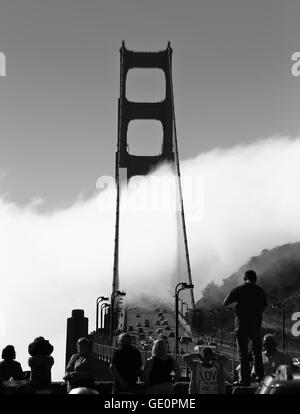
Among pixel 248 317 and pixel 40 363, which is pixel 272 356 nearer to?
pixel 248 317

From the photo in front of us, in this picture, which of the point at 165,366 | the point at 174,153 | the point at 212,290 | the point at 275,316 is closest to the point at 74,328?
the point at 174,153

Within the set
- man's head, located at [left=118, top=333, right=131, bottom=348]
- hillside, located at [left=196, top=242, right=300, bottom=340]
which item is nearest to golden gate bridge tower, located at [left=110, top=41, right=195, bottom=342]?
hillside, located at [left=196, top=242, right=300, bottom=340]

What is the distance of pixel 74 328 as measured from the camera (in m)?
47.7

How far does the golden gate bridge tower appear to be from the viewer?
73.1 meters

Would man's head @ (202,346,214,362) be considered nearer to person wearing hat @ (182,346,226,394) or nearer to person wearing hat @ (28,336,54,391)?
person wearing hat @ (182,346,226,394)

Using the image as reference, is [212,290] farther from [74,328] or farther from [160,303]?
[74,328]

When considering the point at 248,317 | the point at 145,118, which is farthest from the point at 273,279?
the point at 248,317

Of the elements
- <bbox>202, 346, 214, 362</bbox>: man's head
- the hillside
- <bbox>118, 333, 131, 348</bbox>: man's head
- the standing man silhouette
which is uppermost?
the hillside

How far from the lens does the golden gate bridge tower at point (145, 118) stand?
7313cm

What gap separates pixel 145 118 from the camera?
252 ft

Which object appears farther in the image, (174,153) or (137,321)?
(137,321)

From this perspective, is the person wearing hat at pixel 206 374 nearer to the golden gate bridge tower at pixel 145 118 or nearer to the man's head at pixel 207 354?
the man's head at pixel 207 354
